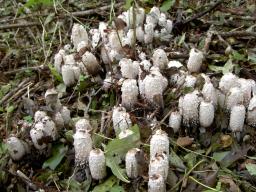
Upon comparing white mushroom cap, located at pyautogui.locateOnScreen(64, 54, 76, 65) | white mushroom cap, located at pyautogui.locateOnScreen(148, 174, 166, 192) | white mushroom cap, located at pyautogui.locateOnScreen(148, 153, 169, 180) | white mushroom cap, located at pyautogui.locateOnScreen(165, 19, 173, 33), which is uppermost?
white mushroom cap, located at pyautogui.locateOnScreen(165, 19, 173, 33)

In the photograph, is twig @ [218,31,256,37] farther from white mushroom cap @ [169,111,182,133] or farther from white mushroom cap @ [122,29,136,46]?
white mushroom cap @ [169,111,182,133]

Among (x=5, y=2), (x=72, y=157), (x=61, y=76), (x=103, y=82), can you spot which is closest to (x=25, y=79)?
(x=61, y=76)

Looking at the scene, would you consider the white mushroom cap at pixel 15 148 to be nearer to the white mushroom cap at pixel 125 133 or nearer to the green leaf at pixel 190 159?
the white mushroom cap at pixel 125 133

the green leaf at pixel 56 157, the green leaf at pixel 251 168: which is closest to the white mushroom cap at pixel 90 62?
the green leaf at pixel 56 157

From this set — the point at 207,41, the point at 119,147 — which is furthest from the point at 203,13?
the point at 119,147

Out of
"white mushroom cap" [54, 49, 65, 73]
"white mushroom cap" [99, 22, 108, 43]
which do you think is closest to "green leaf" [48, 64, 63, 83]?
"white mushroom cap" [54, 49, 65, 73]
